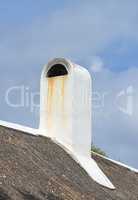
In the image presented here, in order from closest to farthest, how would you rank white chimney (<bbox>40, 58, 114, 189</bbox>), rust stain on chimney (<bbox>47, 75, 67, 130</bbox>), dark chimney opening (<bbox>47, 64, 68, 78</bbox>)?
white chimney (<bbox>40, 58, 114, 189</bbox>)
rust stain on chimney (<bbox>47, 75, 67, 130</bbox>)
dark chimney opening (<bbox>47, 64, 68, 78</bbox>)

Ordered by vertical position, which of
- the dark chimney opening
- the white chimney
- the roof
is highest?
the dark chimney opening

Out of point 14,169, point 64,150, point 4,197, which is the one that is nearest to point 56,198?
point 14,169

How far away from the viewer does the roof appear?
10.3 m

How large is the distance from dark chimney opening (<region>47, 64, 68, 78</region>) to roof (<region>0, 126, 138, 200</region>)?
2.12 meters

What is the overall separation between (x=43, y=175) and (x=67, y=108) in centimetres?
414

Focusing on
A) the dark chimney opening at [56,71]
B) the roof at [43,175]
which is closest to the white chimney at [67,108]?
→ the dark chimney opening at [56,71]

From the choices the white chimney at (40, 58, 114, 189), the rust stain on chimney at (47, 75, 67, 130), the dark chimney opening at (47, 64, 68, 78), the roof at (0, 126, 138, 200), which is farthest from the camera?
the dark chimney opening at (47, 64, 68, 78)

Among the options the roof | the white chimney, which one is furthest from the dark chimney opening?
the roof

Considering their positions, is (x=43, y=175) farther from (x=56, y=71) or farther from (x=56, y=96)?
(x=56, y=71)

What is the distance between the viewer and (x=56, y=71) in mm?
15992

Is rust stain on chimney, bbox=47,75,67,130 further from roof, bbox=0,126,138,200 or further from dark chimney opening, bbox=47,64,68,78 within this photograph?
roof, bbox=0,126,138,200

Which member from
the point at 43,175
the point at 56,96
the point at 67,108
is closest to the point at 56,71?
the point at 56,96

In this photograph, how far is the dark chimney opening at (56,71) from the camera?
15.9 metres

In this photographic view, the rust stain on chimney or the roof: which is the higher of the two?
the rust stain on chimney
